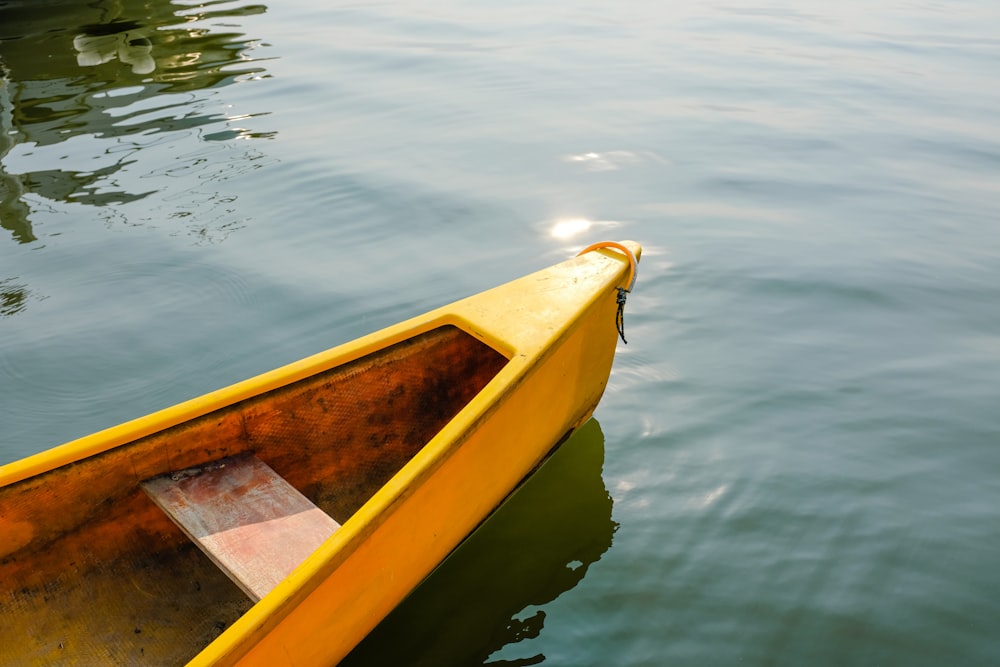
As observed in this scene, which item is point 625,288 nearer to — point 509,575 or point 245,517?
point 509,575

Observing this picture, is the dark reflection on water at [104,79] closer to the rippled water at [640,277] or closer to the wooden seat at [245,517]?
the rippled water at [640,277]

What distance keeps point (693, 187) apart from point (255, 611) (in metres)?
→ 5.82

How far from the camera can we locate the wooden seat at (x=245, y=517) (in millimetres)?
3131

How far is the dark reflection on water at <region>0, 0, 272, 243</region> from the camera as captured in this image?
25.0 ft

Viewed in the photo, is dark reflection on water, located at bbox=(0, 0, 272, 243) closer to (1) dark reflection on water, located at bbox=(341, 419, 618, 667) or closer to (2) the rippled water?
(2) the rippled water

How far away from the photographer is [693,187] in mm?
7438

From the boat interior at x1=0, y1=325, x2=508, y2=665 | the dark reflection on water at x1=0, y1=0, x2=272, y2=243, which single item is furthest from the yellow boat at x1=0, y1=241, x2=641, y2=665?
the dark reflection on water at x1=0, y1=0, x2=272, y2=243

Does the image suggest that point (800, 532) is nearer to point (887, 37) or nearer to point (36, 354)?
point (36, 354)

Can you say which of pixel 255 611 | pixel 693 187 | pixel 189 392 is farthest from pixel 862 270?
pixel 255 611

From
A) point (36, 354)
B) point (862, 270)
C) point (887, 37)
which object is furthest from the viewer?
point (887, 37)

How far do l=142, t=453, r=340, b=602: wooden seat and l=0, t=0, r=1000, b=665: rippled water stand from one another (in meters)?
0.56

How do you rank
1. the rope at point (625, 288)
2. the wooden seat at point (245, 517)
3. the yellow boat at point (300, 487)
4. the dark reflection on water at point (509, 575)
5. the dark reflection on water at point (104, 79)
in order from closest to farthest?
the yellow boat at point (300, 487), the wooden seat at point (245, 517), the dark reflection on water at point (509, 575), the rope at point (625, 288), the dark reflection on water at point (104, 79)

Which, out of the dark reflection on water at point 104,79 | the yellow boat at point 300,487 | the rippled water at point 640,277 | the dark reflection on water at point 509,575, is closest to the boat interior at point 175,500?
the yellow boat at point 300,487

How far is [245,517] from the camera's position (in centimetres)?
337
